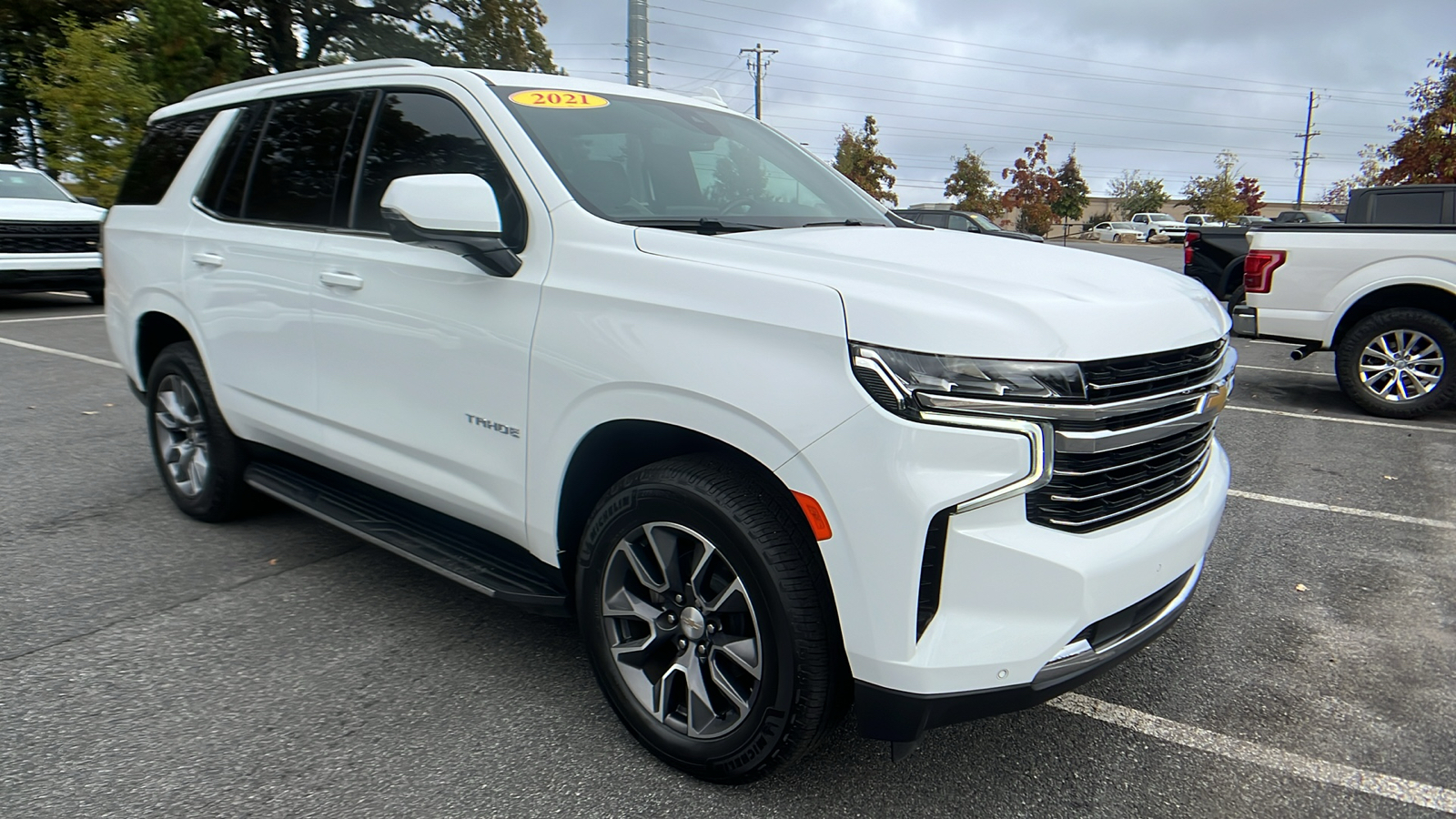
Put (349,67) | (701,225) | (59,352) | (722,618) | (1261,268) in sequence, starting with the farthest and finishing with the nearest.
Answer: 1. (59,352)
2. (1261,268)
3. (349,67)
4. (701,225)
5. (722,618)

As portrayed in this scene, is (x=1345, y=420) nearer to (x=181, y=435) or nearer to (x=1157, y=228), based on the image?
(x=181, y=435)

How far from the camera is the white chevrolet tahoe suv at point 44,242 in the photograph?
11.5 metres

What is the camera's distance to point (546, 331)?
2607 mm

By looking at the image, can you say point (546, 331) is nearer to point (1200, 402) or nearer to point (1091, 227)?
point (1200, 402)

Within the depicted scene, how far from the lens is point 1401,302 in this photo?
721 centimetres

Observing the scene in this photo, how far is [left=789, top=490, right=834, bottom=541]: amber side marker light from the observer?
81.7 inches

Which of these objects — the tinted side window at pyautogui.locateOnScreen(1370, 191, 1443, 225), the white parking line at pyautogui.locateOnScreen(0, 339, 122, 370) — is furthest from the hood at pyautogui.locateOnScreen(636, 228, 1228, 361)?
the tinted side window at pyautogui.locateOnScreen(1370, 191, 1443, 225)

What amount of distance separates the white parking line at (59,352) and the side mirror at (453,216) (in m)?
7.29

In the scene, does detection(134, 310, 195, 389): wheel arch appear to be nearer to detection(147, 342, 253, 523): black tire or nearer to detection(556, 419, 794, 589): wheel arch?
detection(147, 342, 253, 523): black tire

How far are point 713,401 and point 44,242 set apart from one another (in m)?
13.0

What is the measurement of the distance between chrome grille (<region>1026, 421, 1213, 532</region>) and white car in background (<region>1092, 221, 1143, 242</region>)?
64772 millimetres

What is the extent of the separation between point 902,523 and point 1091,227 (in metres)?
79.3

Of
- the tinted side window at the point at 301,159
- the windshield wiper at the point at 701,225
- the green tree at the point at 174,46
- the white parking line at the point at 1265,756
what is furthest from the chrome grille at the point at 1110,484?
the green tree at the point at 174,46

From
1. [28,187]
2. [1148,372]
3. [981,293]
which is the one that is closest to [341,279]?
[981,293]
